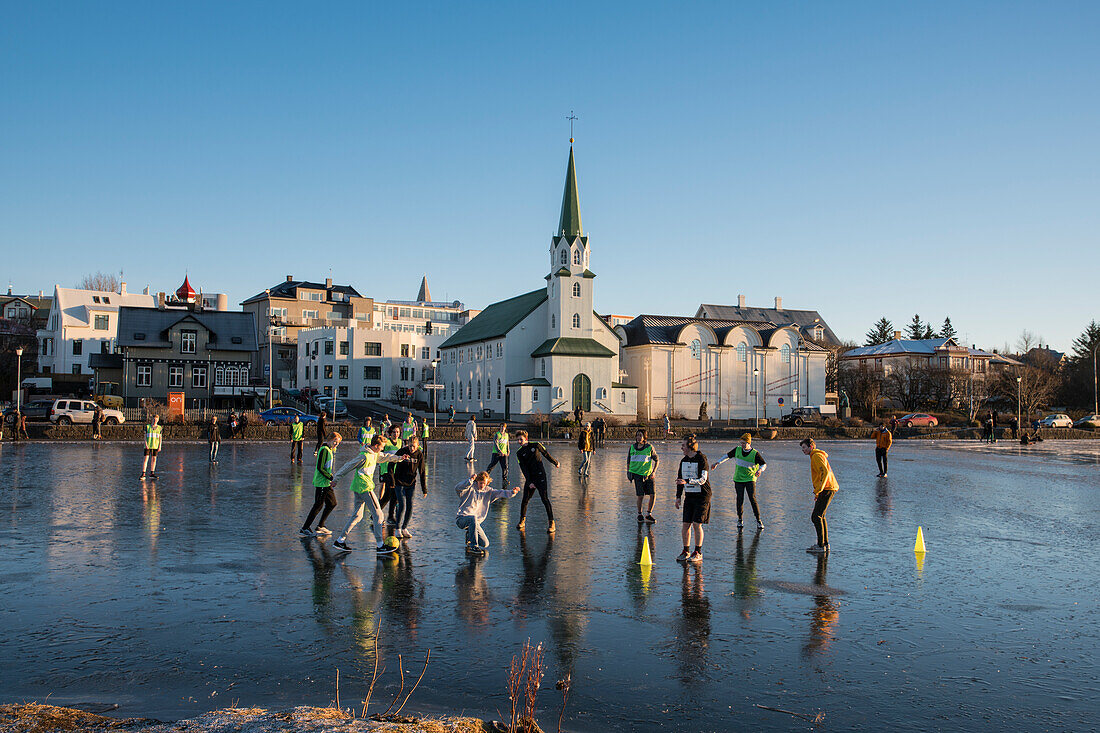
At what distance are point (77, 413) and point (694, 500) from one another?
149 ft

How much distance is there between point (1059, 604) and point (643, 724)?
6.40 metres

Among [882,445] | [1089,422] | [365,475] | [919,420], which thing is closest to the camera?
[365,475]

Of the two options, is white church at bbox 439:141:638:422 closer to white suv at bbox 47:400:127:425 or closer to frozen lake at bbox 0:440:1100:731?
white suv at bbox 47:400:127:425

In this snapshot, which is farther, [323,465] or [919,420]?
[919,420]

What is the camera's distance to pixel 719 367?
74.8 metres

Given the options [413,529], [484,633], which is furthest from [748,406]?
[484,633]

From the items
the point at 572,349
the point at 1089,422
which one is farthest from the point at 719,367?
the point at 1089,422

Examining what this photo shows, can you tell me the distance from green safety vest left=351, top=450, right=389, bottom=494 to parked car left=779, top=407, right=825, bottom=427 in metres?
56.8

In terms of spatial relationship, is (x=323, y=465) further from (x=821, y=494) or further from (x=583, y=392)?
(x=583, y=392)

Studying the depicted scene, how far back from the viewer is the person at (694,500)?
11.4 m

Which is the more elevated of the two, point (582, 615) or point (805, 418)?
point (805, 418)

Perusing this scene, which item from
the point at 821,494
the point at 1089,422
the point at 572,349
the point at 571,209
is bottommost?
the point at 1089,422

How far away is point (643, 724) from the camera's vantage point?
18.5 feet

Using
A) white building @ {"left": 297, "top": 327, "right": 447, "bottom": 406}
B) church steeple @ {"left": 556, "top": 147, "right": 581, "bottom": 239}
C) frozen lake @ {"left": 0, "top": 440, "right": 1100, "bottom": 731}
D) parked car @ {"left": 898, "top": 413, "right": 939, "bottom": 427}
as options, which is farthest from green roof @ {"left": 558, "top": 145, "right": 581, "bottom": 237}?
frozen lake @ {"left": 0, "top": 440, "right": 1100, "bottom": 731}
